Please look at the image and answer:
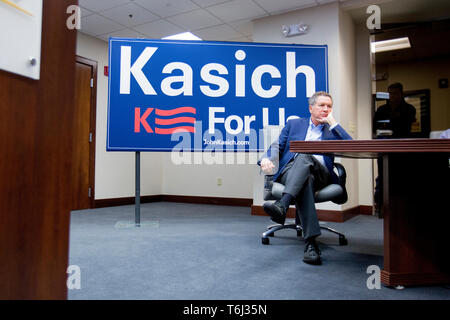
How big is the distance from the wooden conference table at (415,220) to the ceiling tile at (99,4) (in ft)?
10.9

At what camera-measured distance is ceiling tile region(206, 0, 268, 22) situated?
3604mm

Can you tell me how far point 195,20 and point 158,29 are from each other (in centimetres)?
58

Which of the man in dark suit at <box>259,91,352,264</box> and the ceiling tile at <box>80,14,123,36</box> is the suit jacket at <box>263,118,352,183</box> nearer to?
the man in dark suit at <box>259,91,352,264</box>

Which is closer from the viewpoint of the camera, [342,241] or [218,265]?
[218,265]

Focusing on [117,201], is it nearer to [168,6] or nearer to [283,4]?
[168,6]

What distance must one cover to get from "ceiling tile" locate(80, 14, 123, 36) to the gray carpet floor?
2.56m

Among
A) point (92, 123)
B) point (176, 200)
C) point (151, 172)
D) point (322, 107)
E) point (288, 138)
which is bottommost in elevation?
point (176, 200)

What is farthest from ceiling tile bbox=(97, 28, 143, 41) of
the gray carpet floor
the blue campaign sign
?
the gray carpet floor

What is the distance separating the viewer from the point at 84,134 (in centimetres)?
418

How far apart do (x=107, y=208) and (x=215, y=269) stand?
3118 mm

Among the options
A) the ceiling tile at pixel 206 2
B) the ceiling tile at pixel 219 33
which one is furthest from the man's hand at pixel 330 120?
the ceiling tile at pixel 219 33

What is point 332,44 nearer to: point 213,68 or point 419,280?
point 213,68

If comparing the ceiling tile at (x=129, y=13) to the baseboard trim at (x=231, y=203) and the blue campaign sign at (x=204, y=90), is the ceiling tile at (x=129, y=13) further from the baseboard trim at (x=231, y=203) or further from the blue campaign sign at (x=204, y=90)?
the baseboard trim at (x=231, y=203)

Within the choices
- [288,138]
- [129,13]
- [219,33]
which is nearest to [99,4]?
[129,13]
